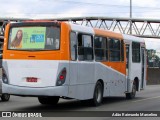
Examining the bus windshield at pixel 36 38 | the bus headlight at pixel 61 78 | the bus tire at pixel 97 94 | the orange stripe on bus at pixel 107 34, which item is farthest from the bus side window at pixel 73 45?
the bus tire at pixel 97 94

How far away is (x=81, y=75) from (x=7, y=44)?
2805mm

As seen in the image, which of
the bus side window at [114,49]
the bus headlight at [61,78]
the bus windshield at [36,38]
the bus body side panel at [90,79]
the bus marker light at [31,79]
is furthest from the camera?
the bus side window at [114,49]

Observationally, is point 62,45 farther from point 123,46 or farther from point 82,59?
point 123,46

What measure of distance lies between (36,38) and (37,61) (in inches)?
31.2

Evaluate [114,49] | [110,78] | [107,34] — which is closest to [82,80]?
[110,78]

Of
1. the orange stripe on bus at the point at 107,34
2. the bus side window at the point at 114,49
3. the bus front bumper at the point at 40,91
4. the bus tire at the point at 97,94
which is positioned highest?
the orange stripe on bus at the point at 107,34

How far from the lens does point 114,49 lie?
64.2 feet

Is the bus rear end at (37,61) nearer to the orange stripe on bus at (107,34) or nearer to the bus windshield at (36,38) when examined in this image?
the bus windshield at (36,38)

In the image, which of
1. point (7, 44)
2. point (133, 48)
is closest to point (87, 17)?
point (133, 48)

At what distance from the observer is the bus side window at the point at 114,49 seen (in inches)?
Result: 753

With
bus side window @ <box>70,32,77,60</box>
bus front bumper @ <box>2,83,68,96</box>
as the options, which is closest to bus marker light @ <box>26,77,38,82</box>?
bus front bumper @ <box>2,83,68,96</box>

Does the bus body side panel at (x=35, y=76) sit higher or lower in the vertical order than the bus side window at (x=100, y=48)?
lower

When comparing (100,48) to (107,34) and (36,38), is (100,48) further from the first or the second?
(36,38)

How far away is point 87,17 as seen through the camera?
3878 inches
